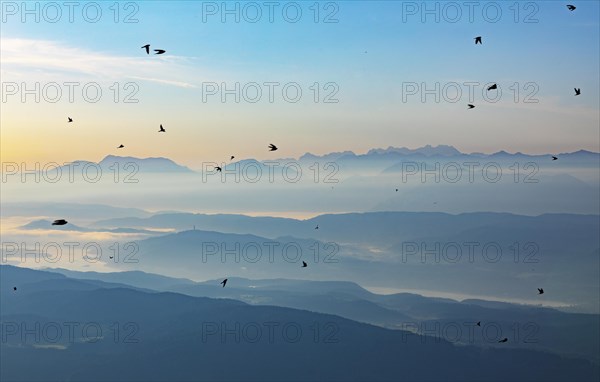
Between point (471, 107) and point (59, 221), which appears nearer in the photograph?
point (59, 221)

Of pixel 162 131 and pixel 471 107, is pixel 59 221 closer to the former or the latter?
pixel 162 131

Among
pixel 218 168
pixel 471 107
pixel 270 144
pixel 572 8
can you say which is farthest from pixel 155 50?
pixel 572 8

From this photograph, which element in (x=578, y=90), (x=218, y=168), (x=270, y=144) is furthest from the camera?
(x=218, y=168)

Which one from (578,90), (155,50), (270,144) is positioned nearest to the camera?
(155,50)

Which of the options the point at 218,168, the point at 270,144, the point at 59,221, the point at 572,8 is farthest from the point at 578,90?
the point at 59,221

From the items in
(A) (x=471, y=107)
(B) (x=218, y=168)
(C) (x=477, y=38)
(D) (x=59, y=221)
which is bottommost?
(D) (x=59, y=221)

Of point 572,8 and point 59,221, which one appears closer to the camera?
point 59,221

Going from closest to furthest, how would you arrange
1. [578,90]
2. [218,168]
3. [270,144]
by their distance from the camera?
1. [270,144]
2. [578,90]
3. [218,168]

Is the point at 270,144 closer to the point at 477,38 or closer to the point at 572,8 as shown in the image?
the point at 477,38

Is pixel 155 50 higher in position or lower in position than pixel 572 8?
lower
